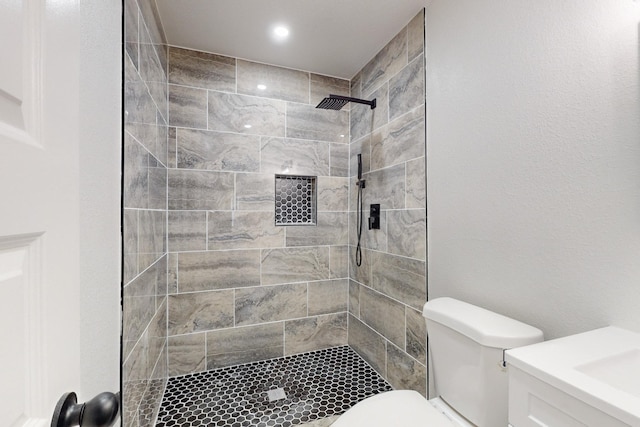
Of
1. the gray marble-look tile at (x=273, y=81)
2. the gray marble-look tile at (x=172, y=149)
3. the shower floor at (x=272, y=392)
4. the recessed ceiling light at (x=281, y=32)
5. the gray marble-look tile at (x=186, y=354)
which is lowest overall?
the shower floor at (x=272, y=392)

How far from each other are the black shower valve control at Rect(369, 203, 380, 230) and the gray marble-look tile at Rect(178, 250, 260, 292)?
93 cm

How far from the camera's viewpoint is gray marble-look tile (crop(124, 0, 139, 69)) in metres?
1.16

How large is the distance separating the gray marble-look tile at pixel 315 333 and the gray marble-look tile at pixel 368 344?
97mm

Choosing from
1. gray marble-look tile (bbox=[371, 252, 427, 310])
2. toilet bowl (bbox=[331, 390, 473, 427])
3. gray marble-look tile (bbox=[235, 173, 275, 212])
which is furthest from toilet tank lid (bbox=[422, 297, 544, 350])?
gray marble-look tile (bbox=[235, 173, 275, 212])

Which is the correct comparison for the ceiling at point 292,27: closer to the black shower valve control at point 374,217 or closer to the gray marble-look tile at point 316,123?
the gray marble-look tile at point 316,123

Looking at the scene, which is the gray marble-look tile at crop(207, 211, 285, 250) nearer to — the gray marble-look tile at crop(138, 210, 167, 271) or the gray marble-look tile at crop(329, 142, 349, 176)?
the gray marble-look tile at crop(138, 210, 167, 271)

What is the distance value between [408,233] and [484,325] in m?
0.83

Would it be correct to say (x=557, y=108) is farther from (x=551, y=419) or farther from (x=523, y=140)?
(x=551, y=419)

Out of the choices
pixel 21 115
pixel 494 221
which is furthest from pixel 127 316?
pixel 494 221

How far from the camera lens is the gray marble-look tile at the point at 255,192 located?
7.50ft

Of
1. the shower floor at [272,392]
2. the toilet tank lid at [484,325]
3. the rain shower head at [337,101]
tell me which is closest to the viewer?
the toilet tank lid at [484,325]

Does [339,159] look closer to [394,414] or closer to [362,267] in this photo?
[362,267]

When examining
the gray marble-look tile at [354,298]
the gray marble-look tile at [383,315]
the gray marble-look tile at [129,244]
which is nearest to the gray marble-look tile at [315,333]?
the gray marble-look tile at [354,298]

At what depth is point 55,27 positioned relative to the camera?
0.46 meters
